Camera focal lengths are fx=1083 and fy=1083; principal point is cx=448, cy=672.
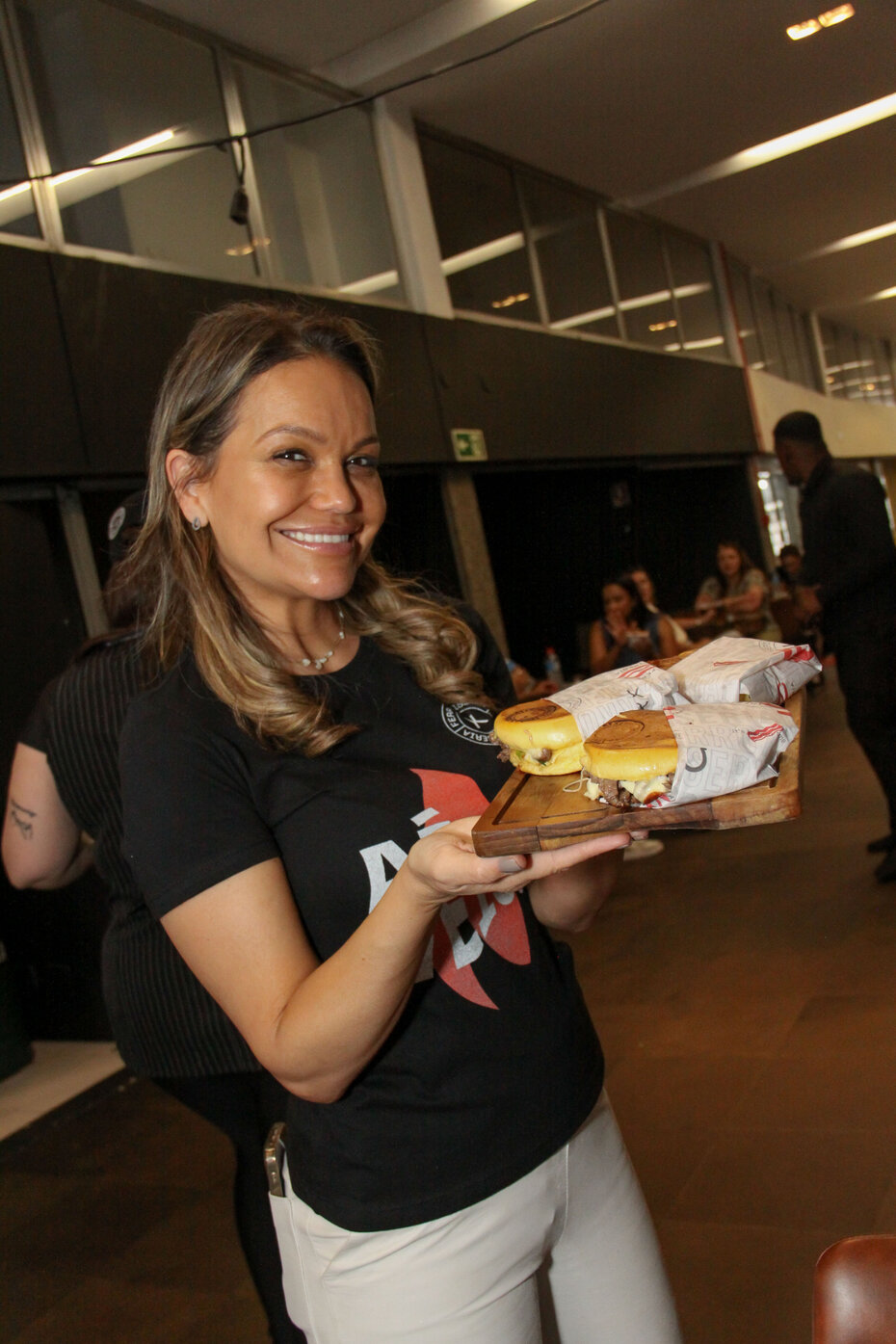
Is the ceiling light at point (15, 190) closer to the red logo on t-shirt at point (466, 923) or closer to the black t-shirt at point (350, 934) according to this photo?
the black t-shirt at point (350, 934)

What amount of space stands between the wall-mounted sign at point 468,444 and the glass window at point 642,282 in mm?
3299

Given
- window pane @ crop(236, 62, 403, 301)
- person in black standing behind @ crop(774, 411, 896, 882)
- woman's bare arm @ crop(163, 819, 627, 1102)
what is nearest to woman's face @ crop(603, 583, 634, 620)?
person in black standing behind @ crop(774, 411, 896, 882)

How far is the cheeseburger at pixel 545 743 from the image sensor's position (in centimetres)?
109

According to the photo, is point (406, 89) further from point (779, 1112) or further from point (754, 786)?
point (754, 786)

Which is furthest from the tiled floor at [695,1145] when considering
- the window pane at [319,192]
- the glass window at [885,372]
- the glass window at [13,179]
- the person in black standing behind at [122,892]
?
the glass window at [885,372]

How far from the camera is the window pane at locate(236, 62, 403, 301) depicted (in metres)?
A: 5.74

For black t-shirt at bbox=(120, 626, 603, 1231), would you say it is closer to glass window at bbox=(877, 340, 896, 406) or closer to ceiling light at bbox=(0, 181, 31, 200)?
ceiling light at bbox=(0, 181, 31, 200)

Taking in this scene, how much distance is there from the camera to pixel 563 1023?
115cm

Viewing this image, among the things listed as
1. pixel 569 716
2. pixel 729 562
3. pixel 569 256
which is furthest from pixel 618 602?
pixel 569 716

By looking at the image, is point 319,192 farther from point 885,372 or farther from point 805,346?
point 885,372

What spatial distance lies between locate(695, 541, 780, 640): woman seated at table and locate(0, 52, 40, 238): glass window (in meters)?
5.63

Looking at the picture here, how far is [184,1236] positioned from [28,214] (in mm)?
3702

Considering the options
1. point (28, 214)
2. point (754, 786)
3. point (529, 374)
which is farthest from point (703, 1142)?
point (529, 374)

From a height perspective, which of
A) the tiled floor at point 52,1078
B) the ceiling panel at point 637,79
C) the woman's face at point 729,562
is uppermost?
the ceiling panel at point 637,79
